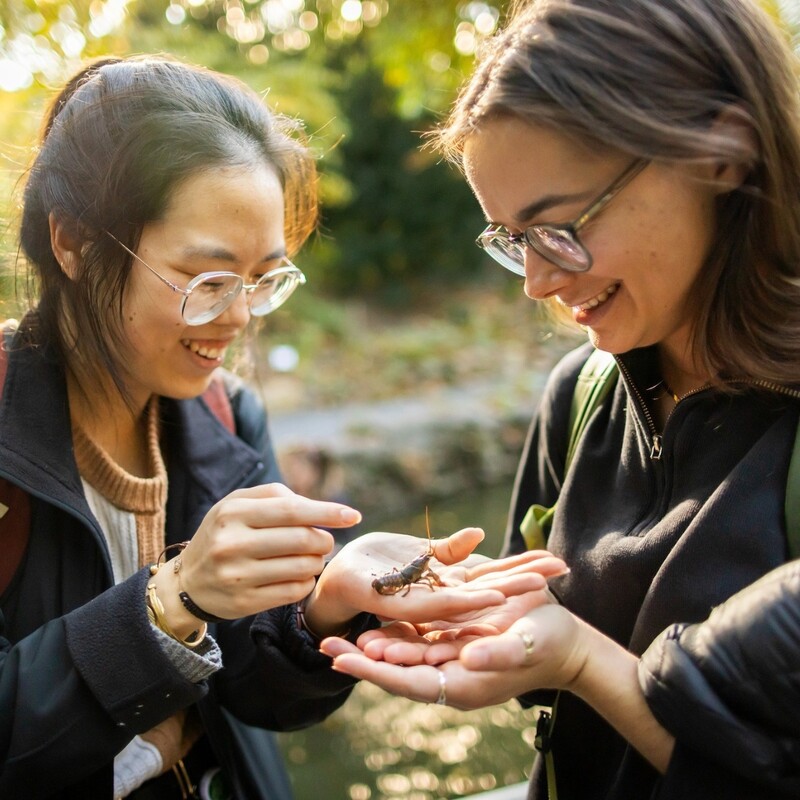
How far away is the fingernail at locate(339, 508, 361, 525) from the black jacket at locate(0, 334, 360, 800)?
1.67ft

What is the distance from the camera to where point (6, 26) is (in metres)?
4.19

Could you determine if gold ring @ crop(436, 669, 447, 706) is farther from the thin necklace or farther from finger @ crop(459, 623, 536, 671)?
the thin necklace

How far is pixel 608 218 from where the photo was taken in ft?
6.10

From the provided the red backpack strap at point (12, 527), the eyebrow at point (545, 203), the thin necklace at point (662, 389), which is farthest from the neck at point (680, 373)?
the red backpack strap at point (12, 527)

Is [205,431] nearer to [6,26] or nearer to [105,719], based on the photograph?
[105,719]

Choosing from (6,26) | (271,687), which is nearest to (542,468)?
(271,687)

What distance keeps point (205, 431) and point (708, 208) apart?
1.57 metres

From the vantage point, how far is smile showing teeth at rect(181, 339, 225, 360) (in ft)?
7.79

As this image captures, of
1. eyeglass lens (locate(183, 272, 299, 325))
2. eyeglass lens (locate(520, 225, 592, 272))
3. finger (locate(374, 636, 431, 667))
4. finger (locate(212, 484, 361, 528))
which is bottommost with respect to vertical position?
finger (locate(374, 636, 431, 667))

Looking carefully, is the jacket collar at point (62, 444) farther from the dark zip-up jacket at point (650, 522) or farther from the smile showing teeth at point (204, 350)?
the dark zip-up jacket at point (650, 522)

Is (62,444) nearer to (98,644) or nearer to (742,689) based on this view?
(98,644)

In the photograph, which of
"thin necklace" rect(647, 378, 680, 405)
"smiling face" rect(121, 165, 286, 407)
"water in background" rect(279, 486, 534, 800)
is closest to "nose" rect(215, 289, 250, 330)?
"smiling face" rect(121, 165, 286, 407)

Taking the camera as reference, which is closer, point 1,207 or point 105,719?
point 105,719

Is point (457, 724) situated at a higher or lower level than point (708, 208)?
lower
